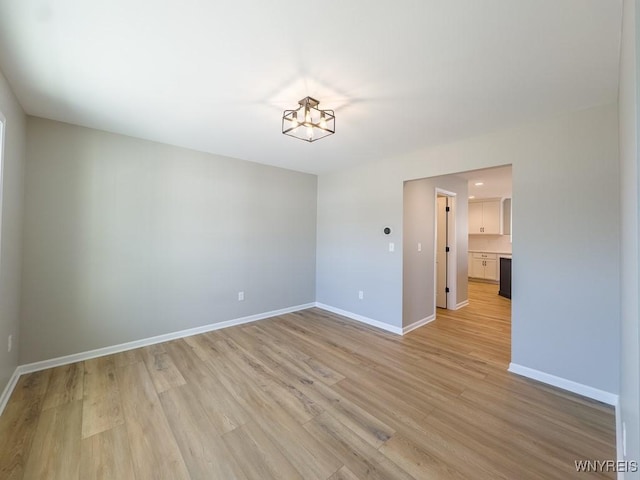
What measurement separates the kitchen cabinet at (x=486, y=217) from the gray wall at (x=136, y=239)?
19.1 feet

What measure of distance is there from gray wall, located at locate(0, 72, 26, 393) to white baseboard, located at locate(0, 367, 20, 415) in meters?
0.05

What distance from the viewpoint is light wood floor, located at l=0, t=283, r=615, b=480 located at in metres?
1.52

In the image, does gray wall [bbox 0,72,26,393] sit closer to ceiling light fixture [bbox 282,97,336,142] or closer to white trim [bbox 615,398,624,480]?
ceiling light fixture [bbox 282,97,336,142]

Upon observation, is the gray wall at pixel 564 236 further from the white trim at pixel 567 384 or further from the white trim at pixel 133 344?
the white trim at pixel 133 344

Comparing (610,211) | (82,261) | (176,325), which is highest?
(610,211)

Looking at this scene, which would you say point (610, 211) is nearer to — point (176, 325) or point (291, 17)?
point (291, 17)

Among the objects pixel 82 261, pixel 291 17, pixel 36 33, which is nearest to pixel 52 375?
pixel 82 261

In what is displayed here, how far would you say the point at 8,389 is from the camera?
2115 mm

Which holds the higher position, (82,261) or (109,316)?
(82,261)

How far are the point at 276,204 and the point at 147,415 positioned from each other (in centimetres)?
312

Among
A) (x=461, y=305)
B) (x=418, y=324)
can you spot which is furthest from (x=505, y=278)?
(x=418, y=324)

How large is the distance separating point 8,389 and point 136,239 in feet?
5.25

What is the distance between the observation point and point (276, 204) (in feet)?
14.2

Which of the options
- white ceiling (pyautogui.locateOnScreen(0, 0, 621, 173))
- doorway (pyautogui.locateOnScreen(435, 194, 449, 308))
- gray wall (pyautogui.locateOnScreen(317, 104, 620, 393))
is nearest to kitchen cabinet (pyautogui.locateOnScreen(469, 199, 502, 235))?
doorway (pyautogui.locateOnScreen(435, 194, 449, 308))
